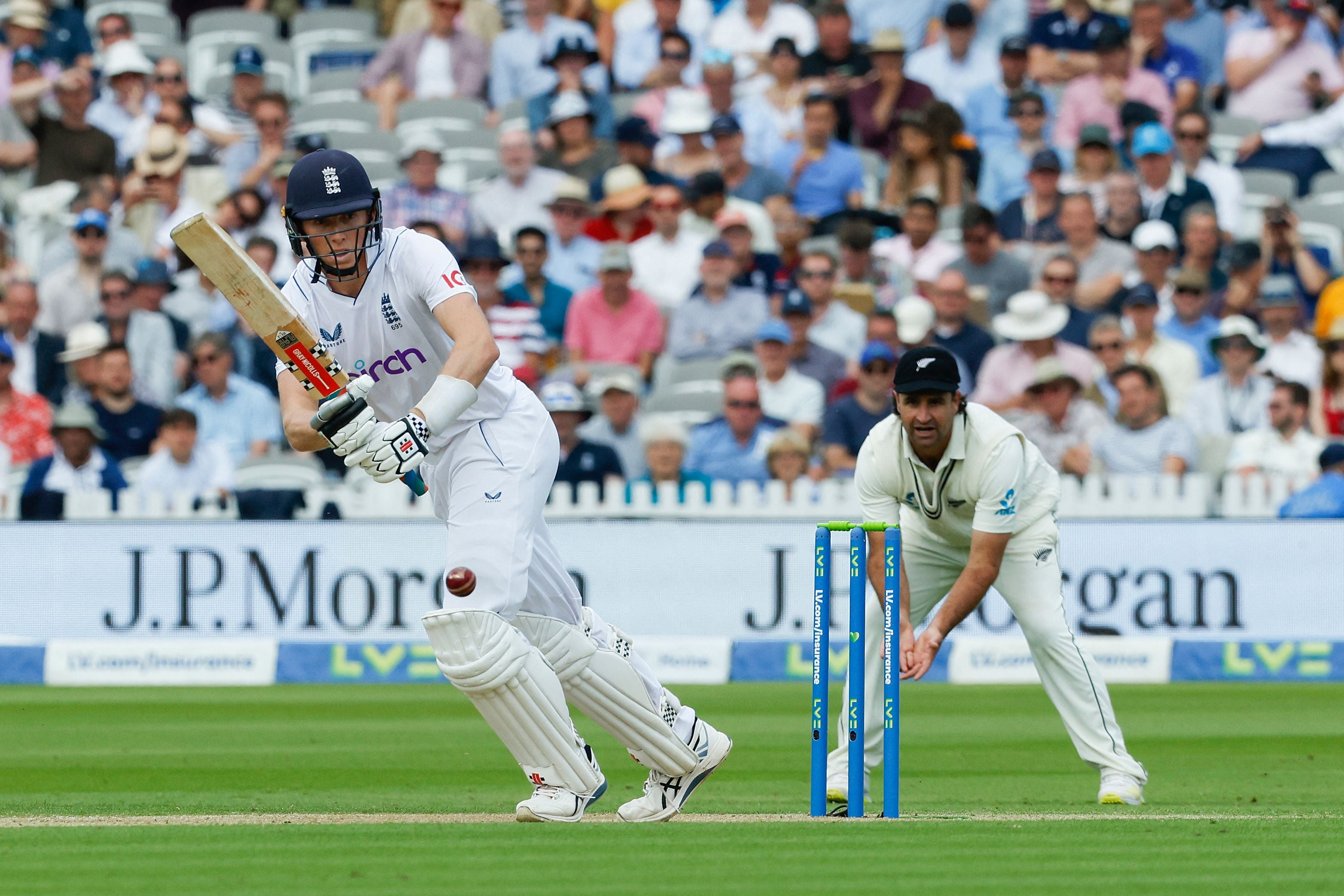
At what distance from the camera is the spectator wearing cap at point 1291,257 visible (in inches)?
487

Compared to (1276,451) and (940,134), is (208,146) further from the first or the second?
(1276,451)

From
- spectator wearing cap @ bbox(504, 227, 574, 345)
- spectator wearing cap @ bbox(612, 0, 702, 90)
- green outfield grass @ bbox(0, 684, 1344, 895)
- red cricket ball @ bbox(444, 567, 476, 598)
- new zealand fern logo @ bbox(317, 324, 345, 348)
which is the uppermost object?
spectator wearing cap @ bbox(612, 0, 702, 90)

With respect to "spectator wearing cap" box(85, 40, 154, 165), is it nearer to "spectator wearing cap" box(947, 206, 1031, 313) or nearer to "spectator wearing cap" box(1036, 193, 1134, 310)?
"spectator wearing cap" box(947, 206, 1031, 313)

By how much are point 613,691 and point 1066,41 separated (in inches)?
399

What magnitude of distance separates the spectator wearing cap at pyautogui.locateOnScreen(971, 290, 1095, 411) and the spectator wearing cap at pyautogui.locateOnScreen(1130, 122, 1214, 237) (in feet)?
5.80

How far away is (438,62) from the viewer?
48.3 feet

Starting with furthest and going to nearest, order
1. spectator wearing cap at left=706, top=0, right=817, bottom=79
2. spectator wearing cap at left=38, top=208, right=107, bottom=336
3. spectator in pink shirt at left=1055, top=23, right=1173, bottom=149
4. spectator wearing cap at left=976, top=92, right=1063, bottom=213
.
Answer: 1. spectator wearing cap at left=706, top=0, right=817, bottom=79
2. spectator in pink shirt at left=1055, top=23, right=1173, bottom=149
3. spectator wearing cap at left=976, top=92, right=1063, bottom=213
4. spectator wearing cap at left=38, top=208, right=107, bottom=336

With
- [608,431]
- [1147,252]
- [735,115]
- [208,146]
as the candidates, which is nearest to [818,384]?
[608,431]

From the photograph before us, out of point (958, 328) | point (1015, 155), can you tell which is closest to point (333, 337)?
point (958, 328)

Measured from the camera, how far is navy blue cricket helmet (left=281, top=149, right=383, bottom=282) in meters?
5.03

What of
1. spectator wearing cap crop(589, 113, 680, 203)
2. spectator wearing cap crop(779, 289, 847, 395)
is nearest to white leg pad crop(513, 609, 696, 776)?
spectator wearing cap crop(779, 289, 847, 395)

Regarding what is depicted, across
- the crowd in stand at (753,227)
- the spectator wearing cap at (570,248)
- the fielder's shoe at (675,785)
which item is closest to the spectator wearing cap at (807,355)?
the crowd in stand at (753,227)

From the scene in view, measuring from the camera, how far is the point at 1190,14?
14.3 metres

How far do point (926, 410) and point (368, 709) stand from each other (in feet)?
13.8
